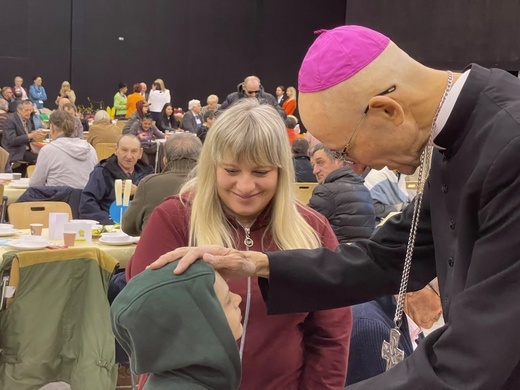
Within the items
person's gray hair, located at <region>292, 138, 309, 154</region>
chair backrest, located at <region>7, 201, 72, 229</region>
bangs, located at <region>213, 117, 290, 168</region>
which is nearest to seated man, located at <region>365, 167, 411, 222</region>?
person's gray hair, located at <region>292, 138, 309, 154</region>

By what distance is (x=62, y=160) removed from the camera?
7070 millimetres

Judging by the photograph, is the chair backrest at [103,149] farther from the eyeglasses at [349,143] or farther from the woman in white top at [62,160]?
the eyeglasses at [349,143]

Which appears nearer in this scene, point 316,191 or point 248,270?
point 248,270

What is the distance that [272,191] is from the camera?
2.19 m

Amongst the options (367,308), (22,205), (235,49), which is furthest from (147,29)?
(367,308)

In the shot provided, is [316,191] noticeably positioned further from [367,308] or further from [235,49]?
[235,49]

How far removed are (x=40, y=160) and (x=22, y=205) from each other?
1.63 m

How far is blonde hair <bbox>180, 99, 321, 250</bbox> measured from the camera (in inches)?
83.0

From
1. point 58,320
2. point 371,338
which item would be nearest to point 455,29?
point 58,320

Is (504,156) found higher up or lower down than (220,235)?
higher up

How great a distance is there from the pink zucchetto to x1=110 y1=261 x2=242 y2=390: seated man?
45 cm

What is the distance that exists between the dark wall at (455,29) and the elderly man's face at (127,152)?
902 centimetres

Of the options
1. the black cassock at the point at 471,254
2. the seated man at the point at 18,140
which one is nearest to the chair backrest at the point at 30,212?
the black cassock at the point at 471,254

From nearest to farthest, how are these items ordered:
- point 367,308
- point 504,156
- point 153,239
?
point 504,156
point 153,239
point 367,308
